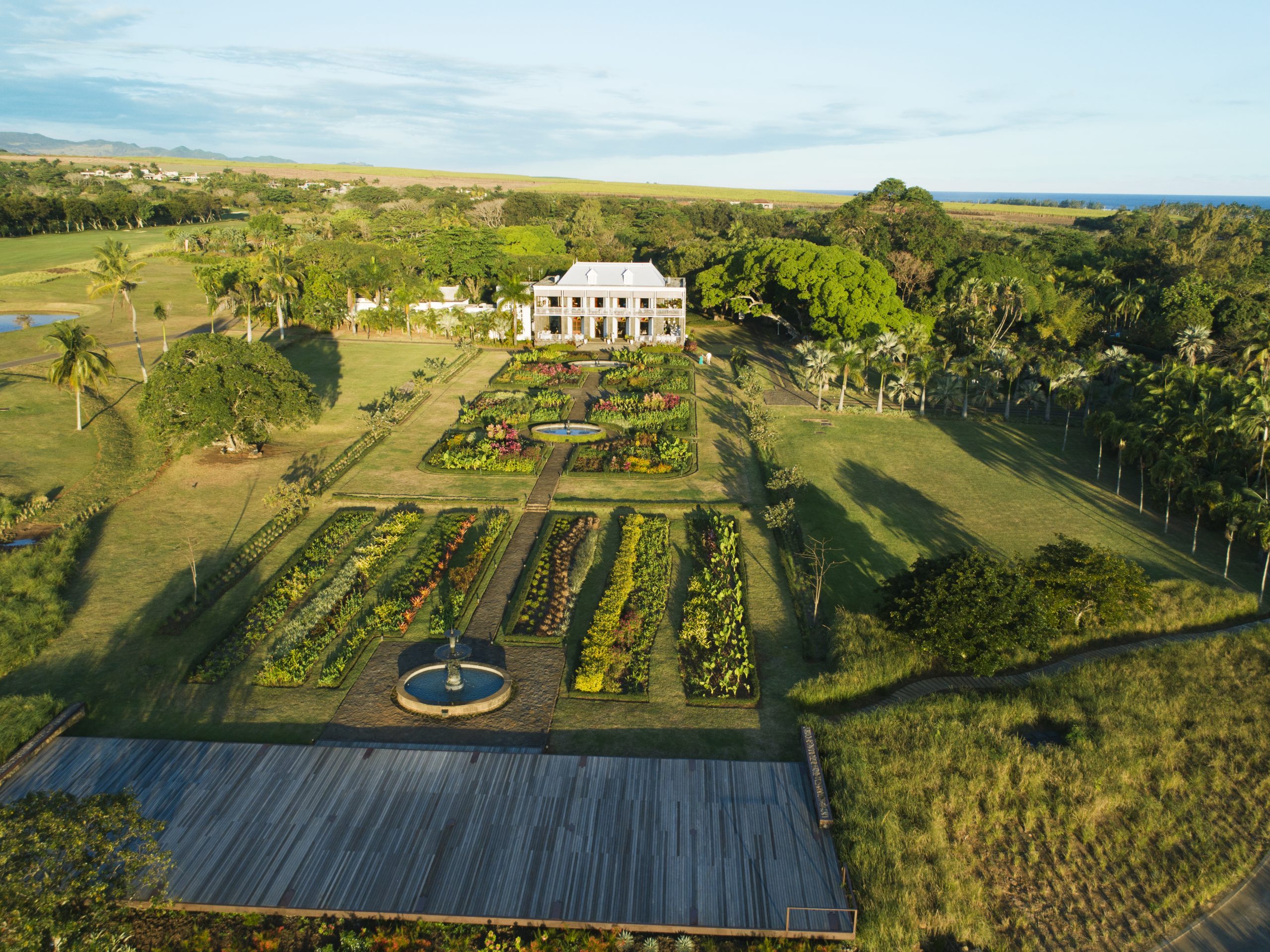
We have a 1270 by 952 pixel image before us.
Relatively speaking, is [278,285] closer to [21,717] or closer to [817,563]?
[21,717]

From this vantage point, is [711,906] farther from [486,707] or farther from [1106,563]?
[1106,563]

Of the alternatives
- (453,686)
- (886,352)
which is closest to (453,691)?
(453,686)

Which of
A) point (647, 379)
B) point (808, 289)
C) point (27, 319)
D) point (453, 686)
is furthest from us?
point (808, 289)

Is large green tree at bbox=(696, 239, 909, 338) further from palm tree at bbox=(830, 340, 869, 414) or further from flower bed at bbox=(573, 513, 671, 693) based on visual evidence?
flower bed at bbox=(573, 513, 671, 693)

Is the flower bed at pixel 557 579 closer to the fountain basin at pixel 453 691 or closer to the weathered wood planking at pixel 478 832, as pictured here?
the fountain basin at pixel 453 691

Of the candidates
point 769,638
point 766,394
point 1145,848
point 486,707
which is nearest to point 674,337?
point 766,394

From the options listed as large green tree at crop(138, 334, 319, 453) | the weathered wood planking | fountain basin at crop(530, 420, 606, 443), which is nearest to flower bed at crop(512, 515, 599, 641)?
the weathered wood planking
